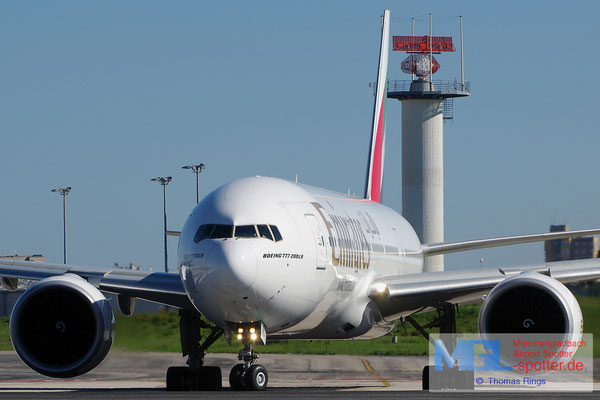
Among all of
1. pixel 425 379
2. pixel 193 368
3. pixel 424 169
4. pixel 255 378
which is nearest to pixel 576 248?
pixel 424 169

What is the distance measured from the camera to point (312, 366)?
34719 millimetres

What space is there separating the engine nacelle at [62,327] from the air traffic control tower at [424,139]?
155 feet

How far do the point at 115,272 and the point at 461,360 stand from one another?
791 cm

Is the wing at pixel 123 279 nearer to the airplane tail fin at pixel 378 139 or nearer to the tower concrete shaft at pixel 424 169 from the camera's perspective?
the airplane tail fin at pixel 378 139

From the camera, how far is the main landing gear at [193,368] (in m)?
24.0

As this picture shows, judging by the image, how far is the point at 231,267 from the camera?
62.7 feet

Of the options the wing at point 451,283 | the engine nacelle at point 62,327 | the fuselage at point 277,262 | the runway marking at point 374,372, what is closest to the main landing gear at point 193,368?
the fuselage at point 277,262

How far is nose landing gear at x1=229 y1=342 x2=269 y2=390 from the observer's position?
829 inches

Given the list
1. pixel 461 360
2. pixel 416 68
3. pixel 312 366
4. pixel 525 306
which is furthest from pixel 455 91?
pixel 525 306

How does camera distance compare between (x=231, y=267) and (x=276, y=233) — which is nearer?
(x=231, y=267)

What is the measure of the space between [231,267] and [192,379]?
A: 564 centimetres

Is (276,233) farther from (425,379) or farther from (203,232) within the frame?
(425,379)

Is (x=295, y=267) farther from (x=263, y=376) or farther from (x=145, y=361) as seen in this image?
(x=145, y=361)

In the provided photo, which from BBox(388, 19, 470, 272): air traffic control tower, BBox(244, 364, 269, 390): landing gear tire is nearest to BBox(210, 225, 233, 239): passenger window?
BBox(244, 364, 269, 390): landing gear tire
